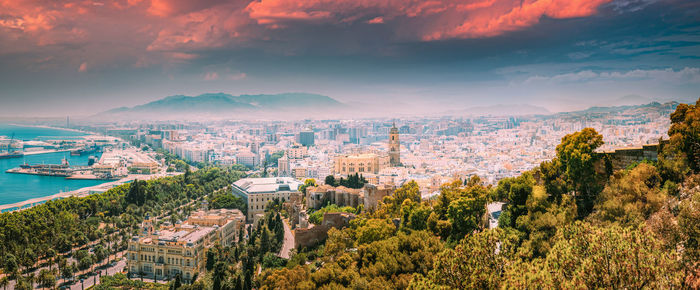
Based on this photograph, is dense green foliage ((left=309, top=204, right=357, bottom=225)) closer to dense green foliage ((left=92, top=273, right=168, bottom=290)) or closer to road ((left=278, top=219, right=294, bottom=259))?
road ((left=278, top=219, right=294, bottom=259))

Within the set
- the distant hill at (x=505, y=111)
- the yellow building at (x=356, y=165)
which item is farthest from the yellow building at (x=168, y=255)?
the distant hill at (x=505, y=111)

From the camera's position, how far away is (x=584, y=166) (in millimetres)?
8867

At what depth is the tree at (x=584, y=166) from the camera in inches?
349

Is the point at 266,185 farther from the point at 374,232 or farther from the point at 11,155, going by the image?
the point at 11,155

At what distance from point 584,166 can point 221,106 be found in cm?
15757

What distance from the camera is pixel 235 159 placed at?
183 feet

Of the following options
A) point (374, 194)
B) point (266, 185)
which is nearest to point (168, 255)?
point (374, 194)

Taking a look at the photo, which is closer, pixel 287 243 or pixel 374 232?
pixel 374 232

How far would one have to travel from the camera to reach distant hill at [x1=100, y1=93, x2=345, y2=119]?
502 ft

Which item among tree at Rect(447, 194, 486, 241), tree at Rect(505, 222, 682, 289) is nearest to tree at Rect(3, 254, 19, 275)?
tree at Rect(447, 194, 486, 241)

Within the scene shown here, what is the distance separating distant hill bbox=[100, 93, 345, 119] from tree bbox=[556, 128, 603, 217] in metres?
143

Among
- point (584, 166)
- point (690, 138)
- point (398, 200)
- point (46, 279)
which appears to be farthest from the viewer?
point (46, 279)

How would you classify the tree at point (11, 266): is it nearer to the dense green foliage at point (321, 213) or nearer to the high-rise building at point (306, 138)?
the dense green foliage at point (321, 213)

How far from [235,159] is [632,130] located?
42.5 metres
